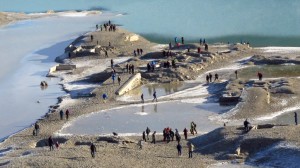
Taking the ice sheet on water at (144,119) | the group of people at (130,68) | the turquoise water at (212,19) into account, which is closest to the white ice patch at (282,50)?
the turquoise water at (212,19)

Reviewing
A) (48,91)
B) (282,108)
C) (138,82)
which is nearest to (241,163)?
(282,108)

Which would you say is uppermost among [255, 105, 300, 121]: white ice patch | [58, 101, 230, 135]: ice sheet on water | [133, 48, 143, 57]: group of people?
[133, 48, 143, 57]: group of people

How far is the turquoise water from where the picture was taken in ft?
228

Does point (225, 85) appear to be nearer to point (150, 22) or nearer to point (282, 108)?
point (282, 108)

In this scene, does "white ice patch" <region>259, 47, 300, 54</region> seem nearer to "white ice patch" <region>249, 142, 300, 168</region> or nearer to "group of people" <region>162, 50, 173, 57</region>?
"group of people" <region>162, 50, 173, 57</region>

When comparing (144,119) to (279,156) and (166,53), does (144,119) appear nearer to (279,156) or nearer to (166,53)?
(279,156)

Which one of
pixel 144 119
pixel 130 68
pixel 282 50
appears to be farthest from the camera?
pixel 282 50

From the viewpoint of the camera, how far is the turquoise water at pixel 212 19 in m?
69.6

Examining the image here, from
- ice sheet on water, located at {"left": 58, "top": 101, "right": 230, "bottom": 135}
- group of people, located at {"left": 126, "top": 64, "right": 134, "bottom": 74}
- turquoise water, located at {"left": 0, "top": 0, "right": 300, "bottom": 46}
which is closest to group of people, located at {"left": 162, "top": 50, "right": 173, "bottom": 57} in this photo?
group of people, located at {"left": 126, "top": 64, "right": 134, "bottom": 74}

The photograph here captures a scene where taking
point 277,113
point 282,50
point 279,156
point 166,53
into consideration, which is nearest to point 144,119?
point 277,113

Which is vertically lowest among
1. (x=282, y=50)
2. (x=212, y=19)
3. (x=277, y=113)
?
(x=277, y=113)

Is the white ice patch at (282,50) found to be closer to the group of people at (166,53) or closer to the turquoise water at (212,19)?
the turquoise water at (212,19)

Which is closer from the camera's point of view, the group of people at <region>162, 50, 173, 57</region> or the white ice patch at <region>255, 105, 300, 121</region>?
the white ice patch at <region>255, 105, 300, 121</region>

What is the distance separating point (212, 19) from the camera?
272 feet
